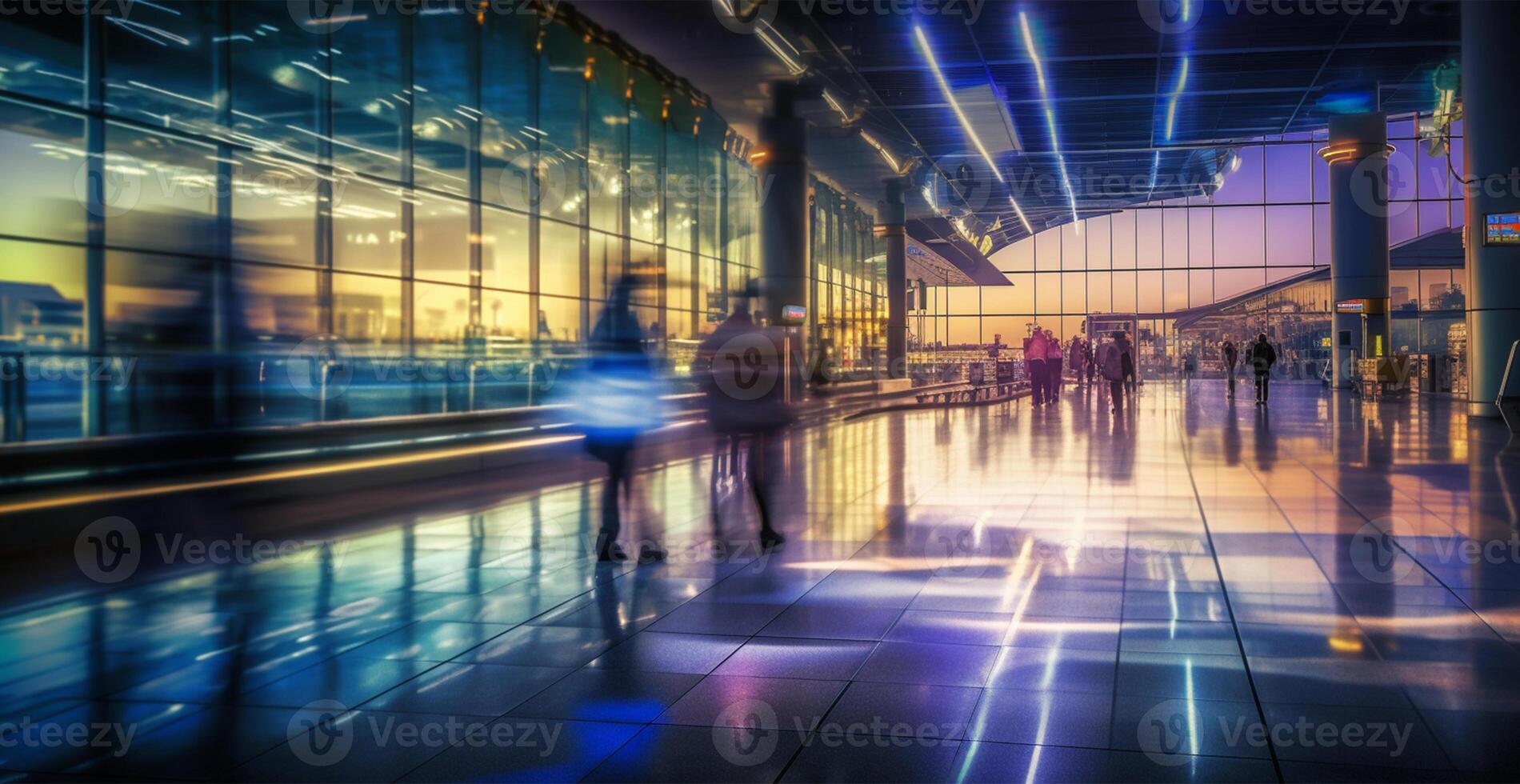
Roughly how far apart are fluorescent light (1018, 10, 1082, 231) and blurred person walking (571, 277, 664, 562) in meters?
14.5

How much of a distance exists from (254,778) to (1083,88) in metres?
25.2

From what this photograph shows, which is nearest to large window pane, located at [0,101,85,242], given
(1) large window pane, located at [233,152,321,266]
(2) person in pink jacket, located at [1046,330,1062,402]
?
(1) large window pane, located at [233,152,321,266]

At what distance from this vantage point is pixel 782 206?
2552cm

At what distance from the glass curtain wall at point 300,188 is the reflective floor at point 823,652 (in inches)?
292

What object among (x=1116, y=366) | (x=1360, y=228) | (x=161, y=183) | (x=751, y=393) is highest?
(x=1360, y=228)

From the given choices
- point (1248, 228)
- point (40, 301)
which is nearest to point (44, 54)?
point (40, 301)

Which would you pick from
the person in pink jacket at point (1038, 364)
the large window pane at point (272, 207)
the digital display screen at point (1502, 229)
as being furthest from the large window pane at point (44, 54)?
the digital display screen at point (1502, 229)

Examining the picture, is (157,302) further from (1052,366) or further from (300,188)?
(1052,366)

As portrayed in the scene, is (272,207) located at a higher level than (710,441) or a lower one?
higher

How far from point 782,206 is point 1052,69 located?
A: 6.67 m

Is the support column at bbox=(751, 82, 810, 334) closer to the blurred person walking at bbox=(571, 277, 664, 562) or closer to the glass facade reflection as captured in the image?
the glass facade reflection

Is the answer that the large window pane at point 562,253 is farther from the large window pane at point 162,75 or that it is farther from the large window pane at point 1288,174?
the large window pane at point 1288,174

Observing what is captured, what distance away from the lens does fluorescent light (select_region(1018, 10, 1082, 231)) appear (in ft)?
66.2

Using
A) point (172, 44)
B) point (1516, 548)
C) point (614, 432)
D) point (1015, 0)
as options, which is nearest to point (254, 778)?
point (614, 432)
